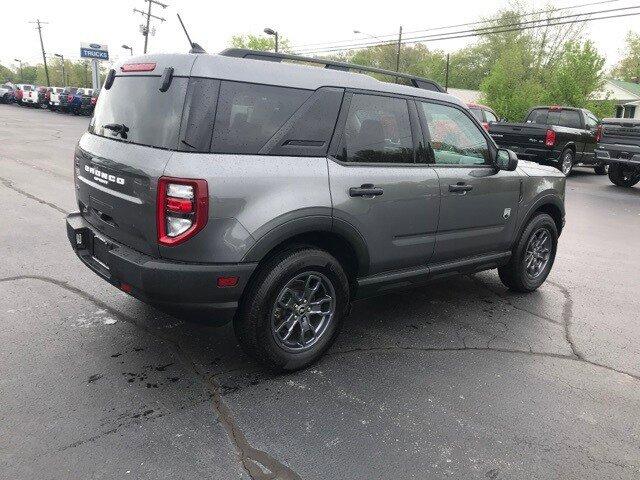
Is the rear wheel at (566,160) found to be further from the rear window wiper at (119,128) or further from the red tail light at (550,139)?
the rear window wiper at (119,128)

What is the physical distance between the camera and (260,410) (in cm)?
294

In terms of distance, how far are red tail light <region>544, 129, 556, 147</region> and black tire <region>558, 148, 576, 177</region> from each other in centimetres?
72

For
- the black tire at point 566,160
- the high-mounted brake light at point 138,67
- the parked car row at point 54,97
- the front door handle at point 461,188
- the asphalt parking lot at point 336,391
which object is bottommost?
the asphalt parking lot at point 336,391

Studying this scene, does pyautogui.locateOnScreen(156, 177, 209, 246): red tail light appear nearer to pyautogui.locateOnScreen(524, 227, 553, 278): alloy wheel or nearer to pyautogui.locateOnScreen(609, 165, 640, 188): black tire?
pyautogui.locateOnScreen(524, 227, 553, 278): alloy wheel

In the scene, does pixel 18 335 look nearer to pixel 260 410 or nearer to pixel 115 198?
pixel 115 198

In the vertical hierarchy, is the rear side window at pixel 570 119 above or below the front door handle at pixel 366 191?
above

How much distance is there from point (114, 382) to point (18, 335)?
1.02 m

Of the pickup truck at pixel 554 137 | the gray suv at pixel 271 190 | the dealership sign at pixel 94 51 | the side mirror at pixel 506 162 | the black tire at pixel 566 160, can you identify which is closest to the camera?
the gray suv at pixel 271 190

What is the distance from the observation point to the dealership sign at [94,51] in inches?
1764

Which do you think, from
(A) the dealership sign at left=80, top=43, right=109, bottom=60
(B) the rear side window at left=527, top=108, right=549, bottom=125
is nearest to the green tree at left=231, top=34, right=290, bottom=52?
(A) the dealership sign at left=80, top=43, right=109, bottom=60

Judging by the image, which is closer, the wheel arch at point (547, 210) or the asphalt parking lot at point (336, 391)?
the asphalt parking lot at point (336, 391)

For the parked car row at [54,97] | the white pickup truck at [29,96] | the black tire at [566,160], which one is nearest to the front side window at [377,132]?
the black tire at [566,160]

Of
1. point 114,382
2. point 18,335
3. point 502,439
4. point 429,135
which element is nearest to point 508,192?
point 429,135

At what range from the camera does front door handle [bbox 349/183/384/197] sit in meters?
3.35
